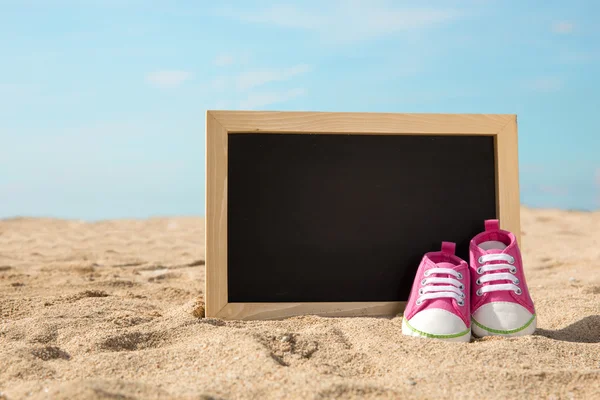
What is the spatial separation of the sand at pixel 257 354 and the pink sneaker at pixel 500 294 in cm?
8

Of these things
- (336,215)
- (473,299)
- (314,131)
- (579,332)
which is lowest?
(579,332)

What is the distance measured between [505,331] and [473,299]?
17 cm

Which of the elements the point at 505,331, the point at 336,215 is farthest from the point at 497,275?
the point at 336,215

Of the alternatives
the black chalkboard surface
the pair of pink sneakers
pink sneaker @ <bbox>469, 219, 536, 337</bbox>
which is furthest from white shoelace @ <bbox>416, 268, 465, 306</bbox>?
the black chalkboard surface

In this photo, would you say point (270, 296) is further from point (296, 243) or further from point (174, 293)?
point (174, 293)

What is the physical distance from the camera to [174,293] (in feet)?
10.1

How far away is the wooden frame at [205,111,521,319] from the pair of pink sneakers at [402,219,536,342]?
0.35 meters

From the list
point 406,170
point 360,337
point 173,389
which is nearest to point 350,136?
point 406,170

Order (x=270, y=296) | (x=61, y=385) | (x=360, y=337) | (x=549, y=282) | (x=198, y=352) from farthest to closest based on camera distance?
1. (x=549, y=282)
2. (x=270, y=296)
3. (x=360, y=337)
4. (x=198, y=352)
5. (x=61, y=385)

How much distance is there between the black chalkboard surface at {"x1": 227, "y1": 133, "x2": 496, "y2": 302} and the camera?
2.39 m

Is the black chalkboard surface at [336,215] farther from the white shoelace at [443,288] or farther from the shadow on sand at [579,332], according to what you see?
the shadow on sand at [579,332]

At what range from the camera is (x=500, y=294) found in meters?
2.04

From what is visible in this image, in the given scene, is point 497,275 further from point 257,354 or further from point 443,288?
point 257,354

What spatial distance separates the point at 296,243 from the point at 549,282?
179 centimetres
